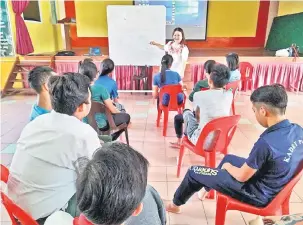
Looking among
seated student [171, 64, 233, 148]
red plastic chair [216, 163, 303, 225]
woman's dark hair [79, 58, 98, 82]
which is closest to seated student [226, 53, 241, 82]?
seated student [171, 64, 233, 148]

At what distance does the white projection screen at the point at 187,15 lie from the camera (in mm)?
6570

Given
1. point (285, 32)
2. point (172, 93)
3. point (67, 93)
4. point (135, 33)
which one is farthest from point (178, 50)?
point (285, 32)

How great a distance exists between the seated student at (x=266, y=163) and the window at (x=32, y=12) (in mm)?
5721

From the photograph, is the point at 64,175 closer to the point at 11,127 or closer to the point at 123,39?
the point at 11,127

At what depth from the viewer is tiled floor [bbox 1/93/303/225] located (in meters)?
1.86

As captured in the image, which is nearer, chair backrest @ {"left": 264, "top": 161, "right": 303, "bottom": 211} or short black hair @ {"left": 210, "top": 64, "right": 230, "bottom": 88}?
chair backrest @ {"left": 264, "top": 161, "right": 303, "bottom": 211}

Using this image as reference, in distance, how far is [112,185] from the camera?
59 centimetres

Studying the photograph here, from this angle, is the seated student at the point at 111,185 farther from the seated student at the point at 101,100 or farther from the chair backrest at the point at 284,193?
the seated student at the point at 101,100

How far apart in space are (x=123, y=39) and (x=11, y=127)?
2585 millimetres

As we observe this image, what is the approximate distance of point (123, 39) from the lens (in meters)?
5.02

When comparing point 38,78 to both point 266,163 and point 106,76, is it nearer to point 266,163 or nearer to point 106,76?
point 106,76

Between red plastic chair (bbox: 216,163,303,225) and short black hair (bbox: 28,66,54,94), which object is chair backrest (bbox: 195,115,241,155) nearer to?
red plastic chair (bbox: 216,163,303,225)

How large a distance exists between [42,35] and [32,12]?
A: 1.98ft

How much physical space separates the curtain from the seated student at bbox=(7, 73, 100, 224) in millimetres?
4974
